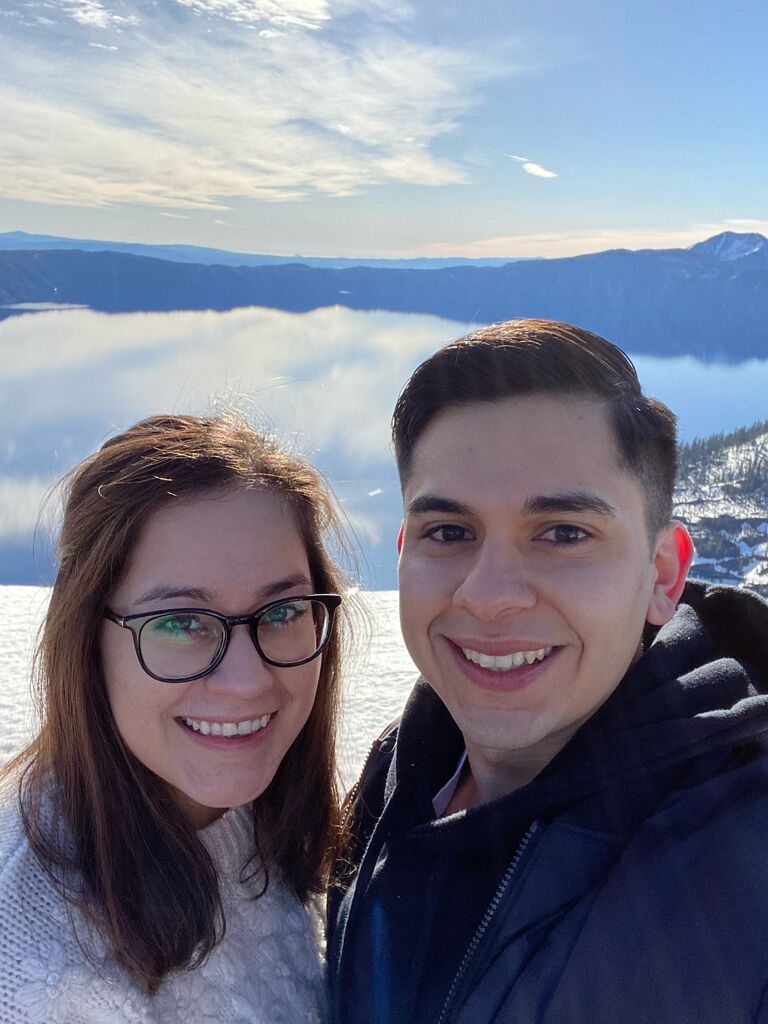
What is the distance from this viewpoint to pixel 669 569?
1797mm

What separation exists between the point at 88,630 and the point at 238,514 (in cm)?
43

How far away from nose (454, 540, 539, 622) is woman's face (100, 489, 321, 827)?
47 cm

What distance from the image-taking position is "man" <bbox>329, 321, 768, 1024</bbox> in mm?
1184

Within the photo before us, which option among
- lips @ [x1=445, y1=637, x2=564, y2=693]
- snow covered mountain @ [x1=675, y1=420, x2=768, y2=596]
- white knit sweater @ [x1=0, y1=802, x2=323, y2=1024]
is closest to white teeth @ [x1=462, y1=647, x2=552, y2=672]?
lips @ [x1=445, y1=637, x2=564, y2=693]

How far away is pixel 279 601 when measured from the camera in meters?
1.76

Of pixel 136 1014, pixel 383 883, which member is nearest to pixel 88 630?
pixel 136 1014

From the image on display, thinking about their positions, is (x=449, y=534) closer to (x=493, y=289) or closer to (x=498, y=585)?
(x=498, y=585)

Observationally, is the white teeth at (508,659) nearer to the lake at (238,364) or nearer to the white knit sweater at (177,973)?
the white knit sweater at (177,973)

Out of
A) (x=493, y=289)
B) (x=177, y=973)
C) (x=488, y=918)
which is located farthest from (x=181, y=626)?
(x=493, y=289)

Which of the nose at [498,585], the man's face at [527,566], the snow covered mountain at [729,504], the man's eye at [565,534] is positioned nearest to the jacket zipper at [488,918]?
the man's face at [527,566]

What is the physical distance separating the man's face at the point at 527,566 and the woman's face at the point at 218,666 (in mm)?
375

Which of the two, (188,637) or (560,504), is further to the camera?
(188,637)

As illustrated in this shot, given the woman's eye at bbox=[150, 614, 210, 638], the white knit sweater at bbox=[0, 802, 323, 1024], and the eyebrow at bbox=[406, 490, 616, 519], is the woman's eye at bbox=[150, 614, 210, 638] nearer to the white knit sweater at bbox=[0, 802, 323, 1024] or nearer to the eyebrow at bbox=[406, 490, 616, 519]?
the white knit sweater at bbox=[0, 802, 323, 1024]

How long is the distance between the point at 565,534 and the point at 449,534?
0.26m
